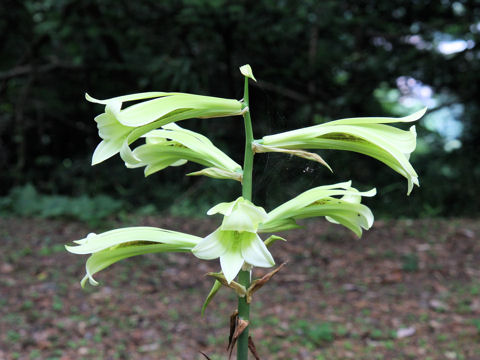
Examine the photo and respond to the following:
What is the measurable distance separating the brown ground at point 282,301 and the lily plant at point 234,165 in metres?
2.27

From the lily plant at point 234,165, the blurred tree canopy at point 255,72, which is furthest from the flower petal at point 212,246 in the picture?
the blurred tree canopy at point 255,72

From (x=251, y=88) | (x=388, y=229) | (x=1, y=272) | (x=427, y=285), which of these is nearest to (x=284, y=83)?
(x=251, y=88)

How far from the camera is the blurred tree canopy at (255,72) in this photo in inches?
224

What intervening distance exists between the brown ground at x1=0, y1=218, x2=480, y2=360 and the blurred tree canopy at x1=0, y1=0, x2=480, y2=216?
3.52ft

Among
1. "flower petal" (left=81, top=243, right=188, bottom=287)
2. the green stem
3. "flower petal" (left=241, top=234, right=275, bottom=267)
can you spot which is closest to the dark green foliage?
"flower petal" (left=81, top=243, right=188, bottom=287)

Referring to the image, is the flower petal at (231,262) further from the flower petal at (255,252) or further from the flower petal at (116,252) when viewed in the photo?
the flower petal at (116,252)

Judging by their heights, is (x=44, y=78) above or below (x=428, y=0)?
below

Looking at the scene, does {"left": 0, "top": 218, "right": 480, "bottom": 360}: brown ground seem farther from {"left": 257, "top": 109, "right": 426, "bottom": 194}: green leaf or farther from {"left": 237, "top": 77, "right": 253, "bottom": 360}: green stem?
{"left": 257, "top": 109, "right": 426, "bottom": 194}: green leaf

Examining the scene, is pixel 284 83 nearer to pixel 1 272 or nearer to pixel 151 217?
pixel 151 217

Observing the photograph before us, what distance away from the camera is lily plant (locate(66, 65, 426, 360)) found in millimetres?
934

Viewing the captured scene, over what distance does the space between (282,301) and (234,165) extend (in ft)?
9.87

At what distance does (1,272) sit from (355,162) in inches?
169

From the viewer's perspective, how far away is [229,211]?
89cm

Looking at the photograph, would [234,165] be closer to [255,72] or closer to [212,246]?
[212,246]
